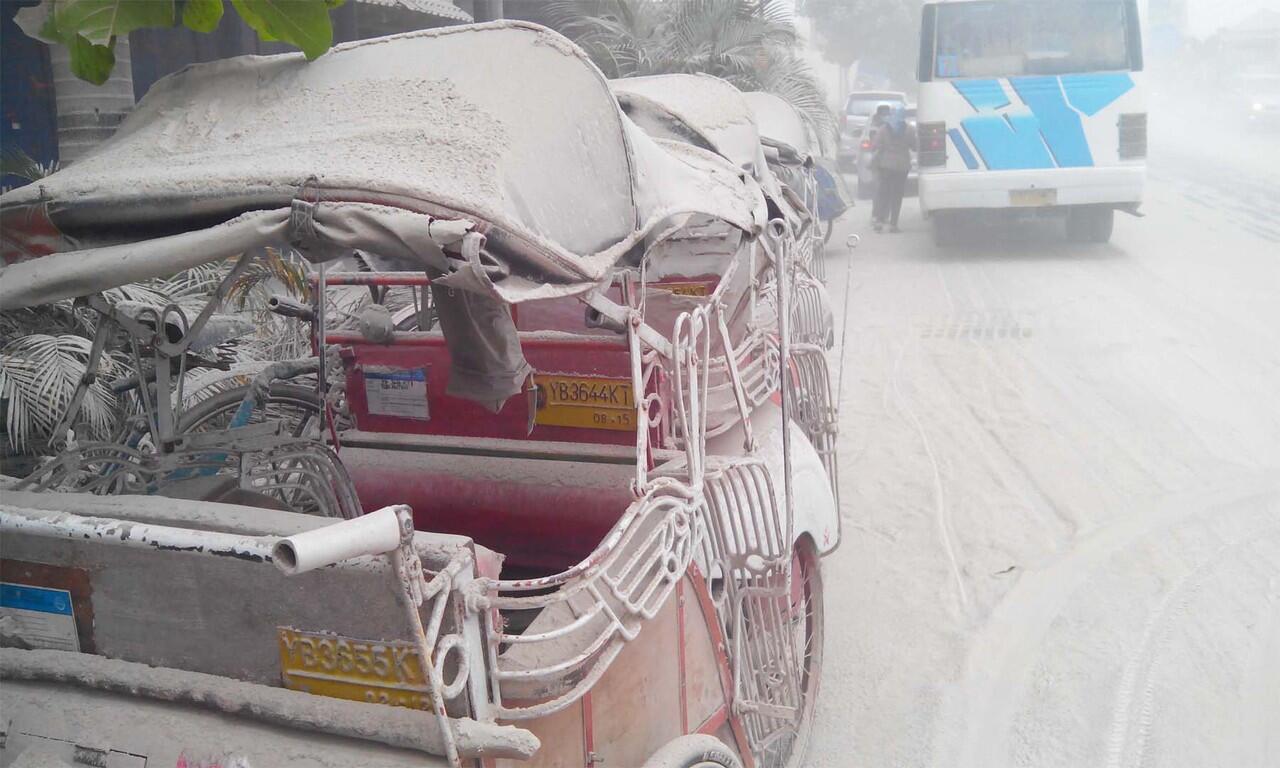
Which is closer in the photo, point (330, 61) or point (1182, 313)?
point (330, 61)

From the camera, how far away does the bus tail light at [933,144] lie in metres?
13.2

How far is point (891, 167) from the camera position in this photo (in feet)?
52.3

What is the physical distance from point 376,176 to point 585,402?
184 centimetres

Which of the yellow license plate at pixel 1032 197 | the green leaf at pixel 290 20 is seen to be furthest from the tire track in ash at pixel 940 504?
the yellow license plate at pixel 1032 197

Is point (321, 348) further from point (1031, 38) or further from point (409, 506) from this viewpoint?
point (1031, 38)

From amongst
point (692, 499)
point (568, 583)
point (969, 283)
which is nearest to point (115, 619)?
point (568, 583)

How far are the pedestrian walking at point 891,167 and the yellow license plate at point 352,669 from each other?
1466 cm

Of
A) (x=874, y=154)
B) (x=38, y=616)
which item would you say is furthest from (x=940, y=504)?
(x=874, y=154)

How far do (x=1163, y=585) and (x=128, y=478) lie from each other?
15.7 ft

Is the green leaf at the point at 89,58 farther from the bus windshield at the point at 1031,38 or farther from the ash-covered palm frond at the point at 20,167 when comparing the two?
the bus windshield at the point at 1031,38

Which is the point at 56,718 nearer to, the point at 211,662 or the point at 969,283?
the point at 211,662

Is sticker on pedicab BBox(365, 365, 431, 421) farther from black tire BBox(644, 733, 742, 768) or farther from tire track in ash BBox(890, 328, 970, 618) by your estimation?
tire track in ash BBox(890, 328, 970, 618)

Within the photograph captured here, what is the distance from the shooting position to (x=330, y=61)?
292 centimetres

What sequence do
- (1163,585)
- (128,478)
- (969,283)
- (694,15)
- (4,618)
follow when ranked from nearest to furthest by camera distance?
1. (4,618)
2. (128,478)
3. (1163,585)
4. (969,283)
5. (694,15)
